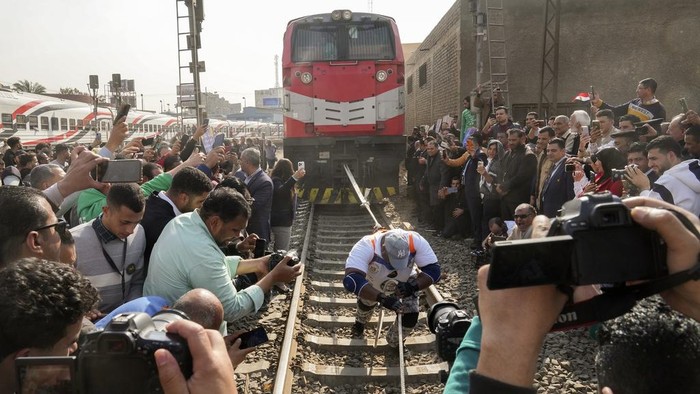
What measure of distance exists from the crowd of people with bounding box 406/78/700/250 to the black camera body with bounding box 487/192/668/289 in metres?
3.46

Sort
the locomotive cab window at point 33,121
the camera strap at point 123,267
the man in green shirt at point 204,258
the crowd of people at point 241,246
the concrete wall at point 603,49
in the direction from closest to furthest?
the crowd of people at point 241,246, the man in green shirt at point 204,258, the camera strap at point 123,267, the concrete wall at point 603,49, the locomotive cab window at point 33,121

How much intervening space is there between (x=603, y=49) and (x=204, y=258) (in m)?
14.4

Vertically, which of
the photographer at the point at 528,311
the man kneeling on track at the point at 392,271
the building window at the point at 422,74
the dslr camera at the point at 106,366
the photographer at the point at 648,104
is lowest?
the man kneeling on track at the point at 392,271

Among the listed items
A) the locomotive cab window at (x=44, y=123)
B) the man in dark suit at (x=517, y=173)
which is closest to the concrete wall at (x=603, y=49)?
the man in dark suit at (x=517, y=173)

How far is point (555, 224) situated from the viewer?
104 cm

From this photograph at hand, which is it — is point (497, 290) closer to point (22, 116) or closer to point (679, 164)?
point (679, 164)

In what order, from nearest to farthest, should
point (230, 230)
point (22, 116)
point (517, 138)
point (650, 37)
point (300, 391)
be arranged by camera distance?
1. point (230, 230)
2. point (300, 391)
3. point (517, 138)
4. point (650, 37)
5. point (22, 116)

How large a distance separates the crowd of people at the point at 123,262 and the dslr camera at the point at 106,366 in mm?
42

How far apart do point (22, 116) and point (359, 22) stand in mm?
15402

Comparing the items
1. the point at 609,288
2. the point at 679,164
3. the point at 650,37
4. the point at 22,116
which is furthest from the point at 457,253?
the point at 22,116

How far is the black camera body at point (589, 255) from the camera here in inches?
37.4

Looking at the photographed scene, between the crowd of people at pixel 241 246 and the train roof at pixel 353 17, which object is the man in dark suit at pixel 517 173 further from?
the train roof at pixel 353 17

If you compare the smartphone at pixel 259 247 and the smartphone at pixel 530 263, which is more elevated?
the smartphone at pixel 530 263

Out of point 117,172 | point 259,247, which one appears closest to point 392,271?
point 259,247
